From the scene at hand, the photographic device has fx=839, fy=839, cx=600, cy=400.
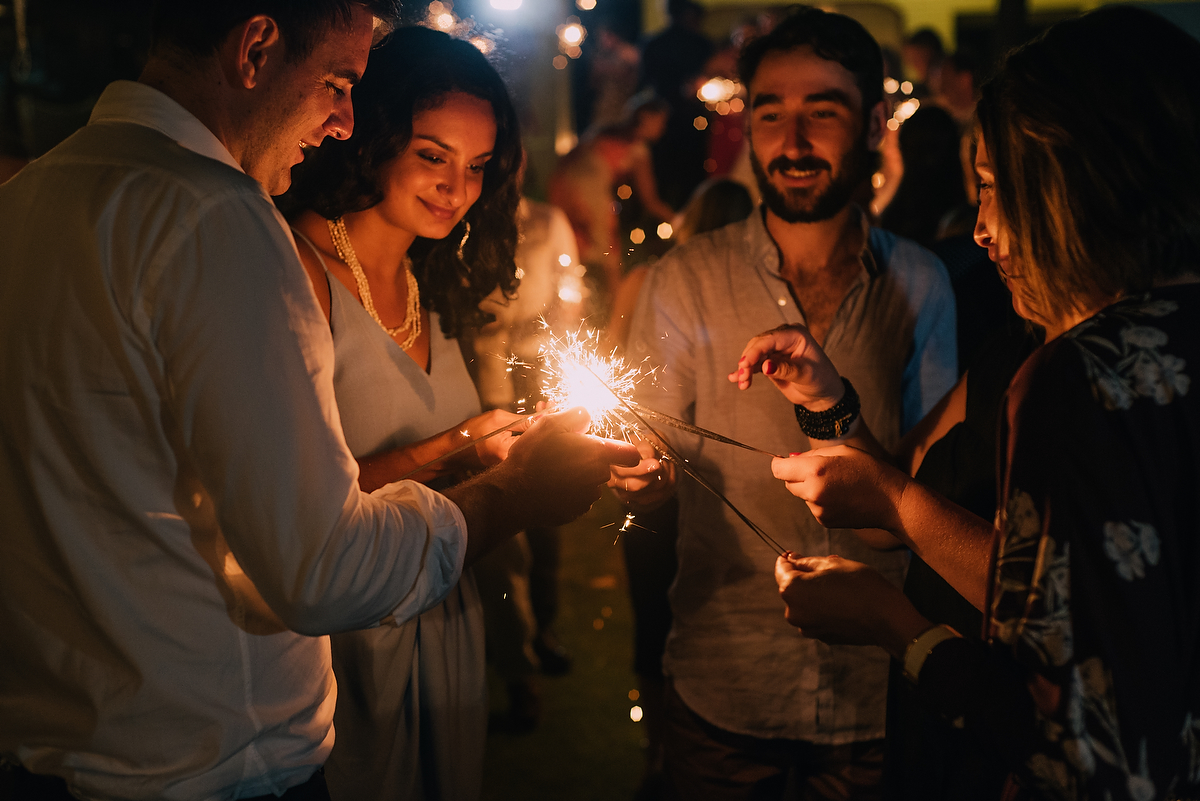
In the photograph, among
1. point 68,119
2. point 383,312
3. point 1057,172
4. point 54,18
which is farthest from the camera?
point 54,18

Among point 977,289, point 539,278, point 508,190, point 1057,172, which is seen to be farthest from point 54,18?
point 1057,172

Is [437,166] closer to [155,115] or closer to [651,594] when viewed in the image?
[155,115]

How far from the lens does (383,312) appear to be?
2301mm

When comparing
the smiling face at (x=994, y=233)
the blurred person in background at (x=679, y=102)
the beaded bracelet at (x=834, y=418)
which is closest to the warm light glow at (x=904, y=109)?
the blurred person in background at (x=679, y=102)

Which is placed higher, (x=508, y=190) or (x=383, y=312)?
(x=508, y=190)

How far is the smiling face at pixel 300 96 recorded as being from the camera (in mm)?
1513

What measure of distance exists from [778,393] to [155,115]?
1.72m

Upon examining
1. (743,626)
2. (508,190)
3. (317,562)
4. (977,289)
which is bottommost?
(743,626)

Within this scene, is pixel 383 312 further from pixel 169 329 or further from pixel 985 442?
pixel 985 442

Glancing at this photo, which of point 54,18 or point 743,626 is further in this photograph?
point 54,18

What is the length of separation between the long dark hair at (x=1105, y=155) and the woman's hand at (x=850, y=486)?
592 mm

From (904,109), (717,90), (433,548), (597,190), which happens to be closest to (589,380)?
(433,548)

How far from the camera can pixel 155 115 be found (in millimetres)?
1404

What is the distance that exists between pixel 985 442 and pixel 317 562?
1.55 meters
